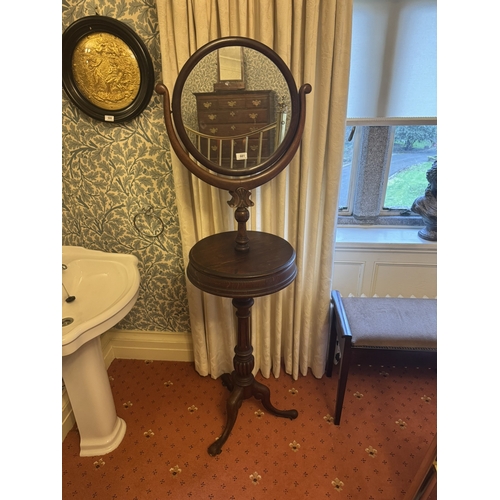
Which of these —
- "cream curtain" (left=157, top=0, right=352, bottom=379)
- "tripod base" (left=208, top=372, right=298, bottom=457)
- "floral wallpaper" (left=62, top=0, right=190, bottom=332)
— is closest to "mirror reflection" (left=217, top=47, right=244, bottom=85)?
"cream curtain" (left=157, top=0, right=352, bottom=379)

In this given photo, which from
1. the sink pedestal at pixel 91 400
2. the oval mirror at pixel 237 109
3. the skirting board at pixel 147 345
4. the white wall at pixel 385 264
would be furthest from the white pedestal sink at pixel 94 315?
the white wall at pixel 385 264

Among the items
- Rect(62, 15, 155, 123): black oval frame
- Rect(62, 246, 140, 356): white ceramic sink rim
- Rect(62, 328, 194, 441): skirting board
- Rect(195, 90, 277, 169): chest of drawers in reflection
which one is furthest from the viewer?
Rect(62, 328, 194, 441): skirting board

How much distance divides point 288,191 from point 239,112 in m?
0.43

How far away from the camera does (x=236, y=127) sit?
1254 millimetres

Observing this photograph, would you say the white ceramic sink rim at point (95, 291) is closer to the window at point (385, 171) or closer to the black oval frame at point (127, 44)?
the black oval frame at point (127, 44)

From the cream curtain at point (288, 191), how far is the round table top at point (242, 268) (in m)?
0.25

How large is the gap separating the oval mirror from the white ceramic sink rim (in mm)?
619

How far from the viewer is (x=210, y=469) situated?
1.43 metres

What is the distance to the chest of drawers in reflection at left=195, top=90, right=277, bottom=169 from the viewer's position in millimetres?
1230

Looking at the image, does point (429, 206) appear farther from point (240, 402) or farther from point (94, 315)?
point (94, 315)

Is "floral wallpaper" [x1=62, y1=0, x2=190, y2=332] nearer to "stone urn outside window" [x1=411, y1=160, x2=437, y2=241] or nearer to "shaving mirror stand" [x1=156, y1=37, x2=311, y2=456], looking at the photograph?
"shaving mirror stand" [x1=156, y1=37, x2=311, y2=456]

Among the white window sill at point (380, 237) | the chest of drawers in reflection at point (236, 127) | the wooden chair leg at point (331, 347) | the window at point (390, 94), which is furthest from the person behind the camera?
the white window sill at point (380, 237)

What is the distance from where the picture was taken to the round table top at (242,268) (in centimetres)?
115
